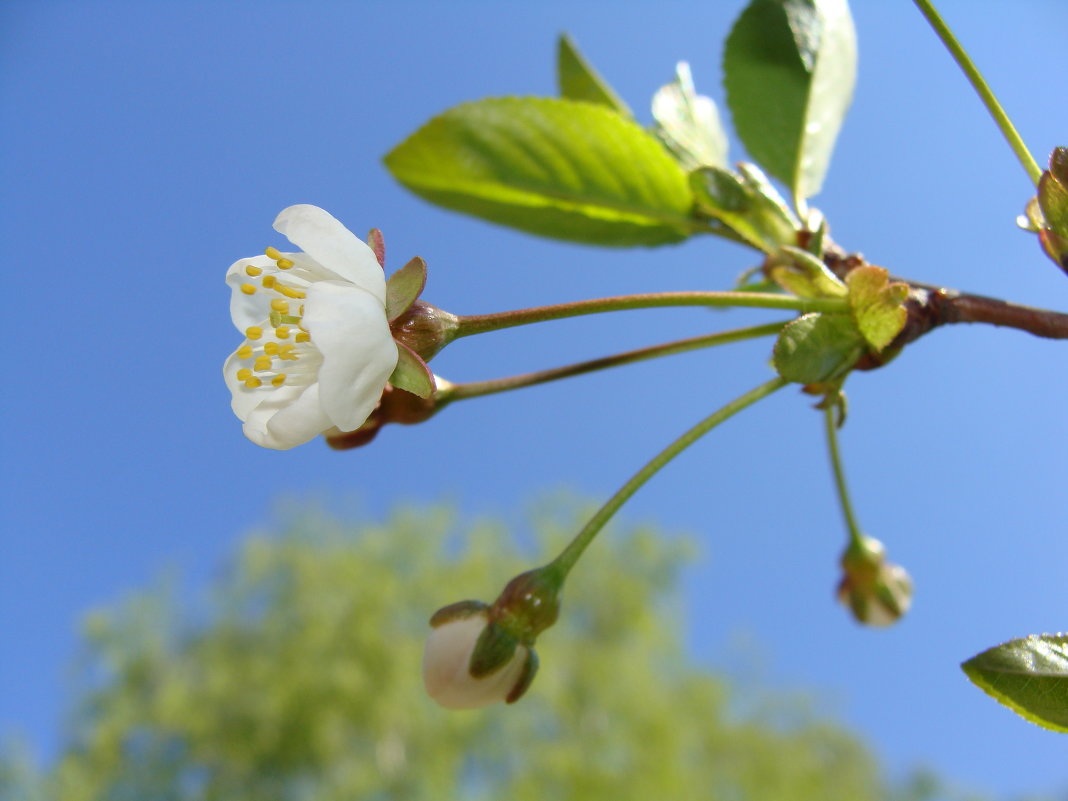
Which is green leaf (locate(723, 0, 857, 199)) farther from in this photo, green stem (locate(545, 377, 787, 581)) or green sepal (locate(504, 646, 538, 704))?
green sepal (locate(504, 646, 538, 704))

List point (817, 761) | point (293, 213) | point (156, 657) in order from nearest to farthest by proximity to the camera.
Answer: point (293, 213) < point (156, 657) < point (817, 761)

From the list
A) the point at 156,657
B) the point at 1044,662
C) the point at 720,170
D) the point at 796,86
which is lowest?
the point at 1044,662

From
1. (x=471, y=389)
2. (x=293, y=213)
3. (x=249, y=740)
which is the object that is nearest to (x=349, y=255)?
(x=293, y=213)

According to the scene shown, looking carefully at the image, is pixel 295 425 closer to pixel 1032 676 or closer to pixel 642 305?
pixel 642 305

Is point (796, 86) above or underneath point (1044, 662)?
above

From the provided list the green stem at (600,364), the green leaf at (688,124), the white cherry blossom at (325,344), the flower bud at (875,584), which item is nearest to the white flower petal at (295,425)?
the white cherry blossom at (325,344)

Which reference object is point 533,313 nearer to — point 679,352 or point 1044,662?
point 679,352
